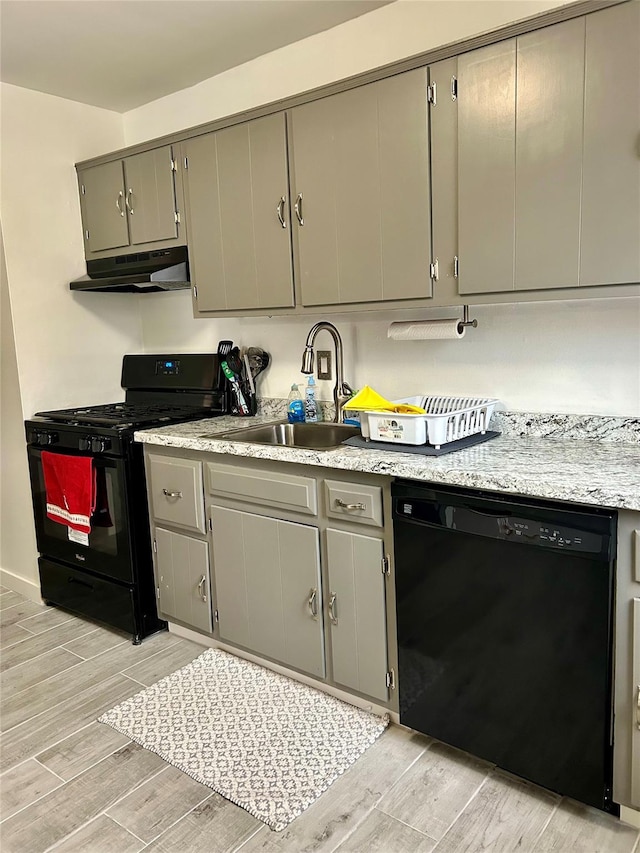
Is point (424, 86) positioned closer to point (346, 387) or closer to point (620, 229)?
point (620, 229)

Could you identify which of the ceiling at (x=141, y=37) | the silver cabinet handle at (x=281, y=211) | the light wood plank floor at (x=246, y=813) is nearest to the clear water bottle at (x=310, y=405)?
the silver cabinet handle at (x=281, y=211)

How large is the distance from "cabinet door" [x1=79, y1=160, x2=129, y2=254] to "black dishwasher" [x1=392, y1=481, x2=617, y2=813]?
6.88 feet

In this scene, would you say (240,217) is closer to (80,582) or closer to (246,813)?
(80,582)

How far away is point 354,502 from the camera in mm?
2070

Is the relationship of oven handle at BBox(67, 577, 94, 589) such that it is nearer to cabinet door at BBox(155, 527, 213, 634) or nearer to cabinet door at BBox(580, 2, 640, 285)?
A: cabinet door at BBox(155, 527, 213, 634)

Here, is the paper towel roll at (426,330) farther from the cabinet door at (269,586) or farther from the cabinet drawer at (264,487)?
the cabinet door at (269,586)

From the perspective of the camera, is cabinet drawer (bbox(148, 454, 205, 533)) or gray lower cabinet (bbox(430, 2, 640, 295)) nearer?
gray lower cabinet (bbox(430, 2, 640, 295))

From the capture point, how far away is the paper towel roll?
2.30 m

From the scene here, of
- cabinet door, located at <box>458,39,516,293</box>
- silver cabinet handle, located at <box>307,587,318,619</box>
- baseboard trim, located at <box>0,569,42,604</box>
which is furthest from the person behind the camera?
baseboard trim, located at <box>0,569,42,604</box>

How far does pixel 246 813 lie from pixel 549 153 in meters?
2.07

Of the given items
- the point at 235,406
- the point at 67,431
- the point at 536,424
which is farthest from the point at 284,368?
the point at 536,424

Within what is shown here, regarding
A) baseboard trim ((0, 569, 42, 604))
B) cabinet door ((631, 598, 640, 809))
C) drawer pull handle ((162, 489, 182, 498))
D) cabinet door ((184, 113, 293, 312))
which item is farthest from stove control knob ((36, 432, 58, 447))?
cabinet door ((631, 598, 640, 809))

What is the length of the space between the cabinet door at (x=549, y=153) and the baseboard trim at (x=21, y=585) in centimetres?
286

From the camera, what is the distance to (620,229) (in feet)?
5.84
